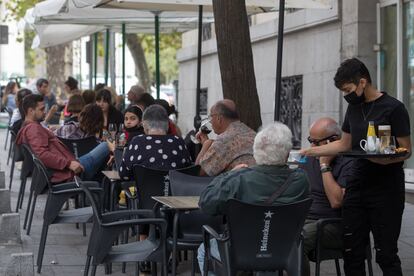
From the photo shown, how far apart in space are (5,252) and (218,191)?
4.02m

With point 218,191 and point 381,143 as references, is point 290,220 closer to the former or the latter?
point 218,191

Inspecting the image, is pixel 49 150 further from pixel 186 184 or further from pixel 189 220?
pixel 189 220

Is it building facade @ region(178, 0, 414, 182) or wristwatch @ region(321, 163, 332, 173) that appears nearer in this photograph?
wristwatch @ region(321, 163, 332, 173)

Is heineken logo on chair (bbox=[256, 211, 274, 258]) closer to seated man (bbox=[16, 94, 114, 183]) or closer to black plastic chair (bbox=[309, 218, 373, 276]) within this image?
black plastic chair (bbox=[309, 218, 373, 276])

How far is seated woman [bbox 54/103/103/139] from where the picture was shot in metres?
11.9

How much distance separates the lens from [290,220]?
607 centimetres

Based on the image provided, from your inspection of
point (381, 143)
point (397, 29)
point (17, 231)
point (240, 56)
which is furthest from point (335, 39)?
point (381, 143)

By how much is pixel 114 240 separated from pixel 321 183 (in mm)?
1539

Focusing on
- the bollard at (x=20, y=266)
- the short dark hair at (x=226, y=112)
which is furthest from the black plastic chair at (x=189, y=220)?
the bollard at (x=20, y=266)

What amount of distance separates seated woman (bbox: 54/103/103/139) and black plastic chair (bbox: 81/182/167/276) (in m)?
4.54

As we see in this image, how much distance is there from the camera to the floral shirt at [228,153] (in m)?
8.12

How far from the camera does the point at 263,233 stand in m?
6.05

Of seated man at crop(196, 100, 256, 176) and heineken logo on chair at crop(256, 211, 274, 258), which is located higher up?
seated man at crop(196, 100, 256, 176)

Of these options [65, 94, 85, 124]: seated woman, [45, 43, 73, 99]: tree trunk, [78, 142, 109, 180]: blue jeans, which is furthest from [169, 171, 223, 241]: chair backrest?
[45, 43, 73, 99]: tree trunk
